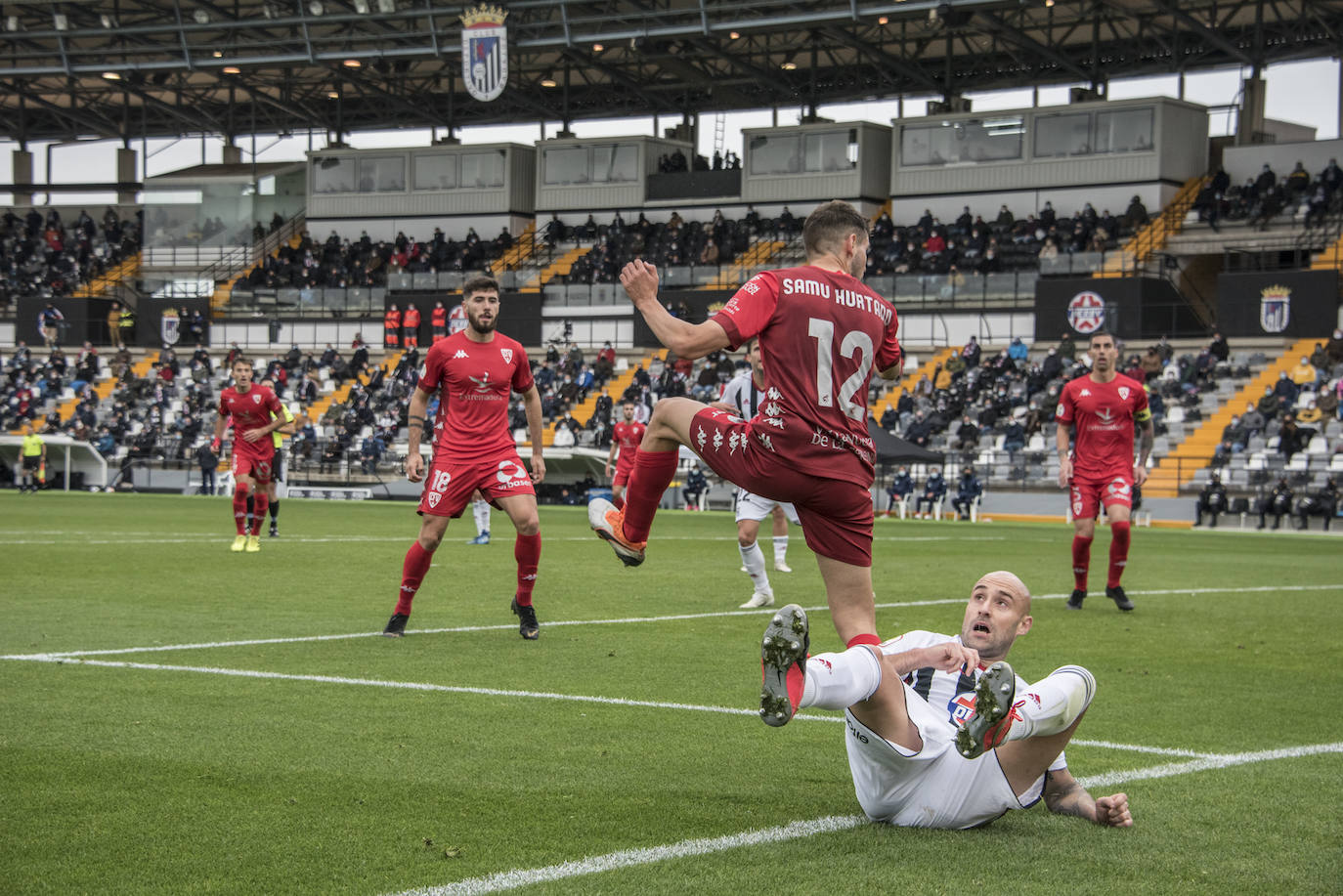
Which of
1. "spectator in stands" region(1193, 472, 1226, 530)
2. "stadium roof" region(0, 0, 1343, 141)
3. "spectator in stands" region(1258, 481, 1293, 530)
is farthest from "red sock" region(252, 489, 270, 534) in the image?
"stadium roof" region(0, 0, 1343, 141)

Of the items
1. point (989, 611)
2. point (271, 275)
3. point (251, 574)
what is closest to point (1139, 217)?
point (271, 275)

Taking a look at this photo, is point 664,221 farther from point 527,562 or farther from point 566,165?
point 527,562

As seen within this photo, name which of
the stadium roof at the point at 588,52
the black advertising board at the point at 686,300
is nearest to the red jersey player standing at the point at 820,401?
the stadium roof at the point at 588,52

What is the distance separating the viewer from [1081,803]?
5359 millimetres

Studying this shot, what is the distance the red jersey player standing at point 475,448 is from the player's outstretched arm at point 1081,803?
557 cm

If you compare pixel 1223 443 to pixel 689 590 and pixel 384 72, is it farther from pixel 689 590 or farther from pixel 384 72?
pixel 384 72

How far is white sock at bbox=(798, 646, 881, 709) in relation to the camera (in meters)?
4.75

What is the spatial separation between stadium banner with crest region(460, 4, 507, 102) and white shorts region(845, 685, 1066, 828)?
4393 cm

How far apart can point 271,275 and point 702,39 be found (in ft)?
66.1

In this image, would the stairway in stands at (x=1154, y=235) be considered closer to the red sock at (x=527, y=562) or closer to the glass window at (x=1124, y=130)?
the glass window at (x=1124, y=130)

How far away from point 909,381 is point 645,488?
38477 millimetres

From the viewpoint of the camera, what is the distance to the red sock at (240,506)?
1891 cm

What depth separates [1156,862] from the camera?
478 centimetres

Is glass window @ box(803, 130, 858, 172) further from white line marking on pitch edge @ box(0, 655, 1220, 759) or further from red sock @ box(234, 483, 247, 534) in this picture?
white line marking on pitch edge @ box(0, 655, 1220, 759)
